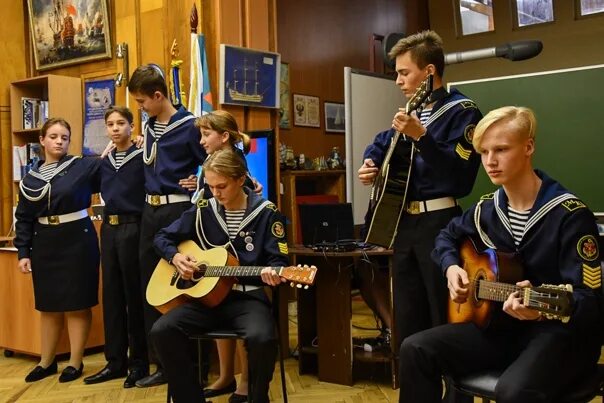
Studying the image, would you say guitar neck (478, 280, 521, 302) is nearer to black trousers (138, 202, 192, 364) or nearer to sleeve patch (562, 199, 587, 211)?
sleeve patch (562, 199, 587, 211)

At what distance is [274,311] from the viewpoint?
3020 millimetres

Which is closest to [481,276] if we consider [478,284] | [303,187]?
[478,284]

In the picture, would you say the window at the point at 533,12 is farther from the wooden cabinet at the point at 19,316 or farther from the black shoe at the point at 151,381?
the black shoe at the point at 151,381

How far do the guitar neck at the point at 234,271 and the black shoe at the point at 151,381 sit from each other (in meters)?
1.13

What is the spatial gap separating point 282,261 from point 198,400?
25.8 inches

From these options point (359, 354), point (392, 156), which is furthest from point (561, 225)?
point (359, 354)

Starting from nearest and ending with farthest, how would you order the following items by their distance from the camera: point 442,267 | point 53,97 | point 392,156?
point 442,267 → point 392,156 → point 53,97

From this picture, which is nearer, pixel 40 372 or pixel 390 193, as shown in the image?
pixel 390 193

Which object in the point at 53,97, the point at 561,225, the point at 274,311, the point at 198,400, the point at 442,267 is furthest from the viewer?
the point at 53,97

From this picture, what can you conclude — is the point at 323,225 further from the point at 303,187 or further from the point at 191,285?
the point at 303,187

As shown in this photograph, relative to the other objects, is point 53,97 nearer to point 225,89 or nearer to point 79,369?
point 225,89

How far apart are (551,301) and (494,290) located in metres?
0.19

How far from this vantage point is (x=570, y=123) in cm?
501

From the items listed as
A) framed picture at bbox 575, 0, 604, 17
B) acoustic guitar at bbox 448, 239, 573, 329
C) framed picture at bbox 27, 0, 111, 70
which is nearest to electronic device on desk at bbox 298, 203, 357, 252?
acoustic guitar at bbox 448, 239, 573, 329
